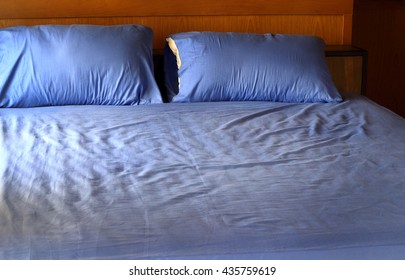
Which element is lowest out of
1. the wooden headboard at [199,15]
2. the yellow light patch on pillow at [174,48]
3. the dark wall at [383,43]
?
the dark wall at [383,43]

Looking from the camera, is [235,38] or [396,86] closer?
[235,38]

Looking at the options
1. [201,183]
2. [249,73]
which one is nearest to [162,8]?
[249,73]

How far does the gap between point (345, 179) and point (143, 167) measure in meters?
0.60

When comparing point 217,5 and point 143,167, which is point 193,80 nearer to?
point 217,5

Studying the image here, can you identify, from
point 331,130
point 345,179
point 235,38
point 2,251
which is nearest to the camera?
point 2,251

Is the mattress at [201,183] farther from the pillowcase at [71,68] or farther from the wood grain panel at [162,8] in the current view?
the wood grain panel at [162,8]

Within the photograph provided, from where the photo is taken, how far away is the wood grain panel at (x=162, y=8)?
2.95m

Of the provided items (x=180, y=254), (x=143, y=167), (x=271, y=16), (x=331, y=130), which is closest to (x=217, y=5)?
(x=271, y=16)

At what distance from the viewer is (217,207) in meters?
1.59

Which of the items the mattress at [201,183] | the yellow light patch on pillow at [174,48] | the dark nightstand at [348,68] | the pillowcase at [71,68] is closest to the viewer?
the mattress at [201,183]

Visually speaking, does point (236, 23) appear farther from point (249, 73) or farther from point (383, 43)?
point (383, 43)

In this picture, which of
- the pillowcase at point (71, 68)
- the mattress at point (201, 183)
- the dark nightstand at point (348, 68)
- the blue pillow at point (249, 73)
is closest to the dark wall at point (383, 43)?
the dark nightstand at point (348, 68)

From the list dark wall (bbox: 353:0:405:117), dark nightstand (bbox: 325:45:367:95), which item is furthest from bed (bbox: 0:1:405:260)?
dark wall (bbox: 353:0:405:117)

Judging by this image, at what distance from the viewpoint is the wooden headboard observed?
2.97 m
